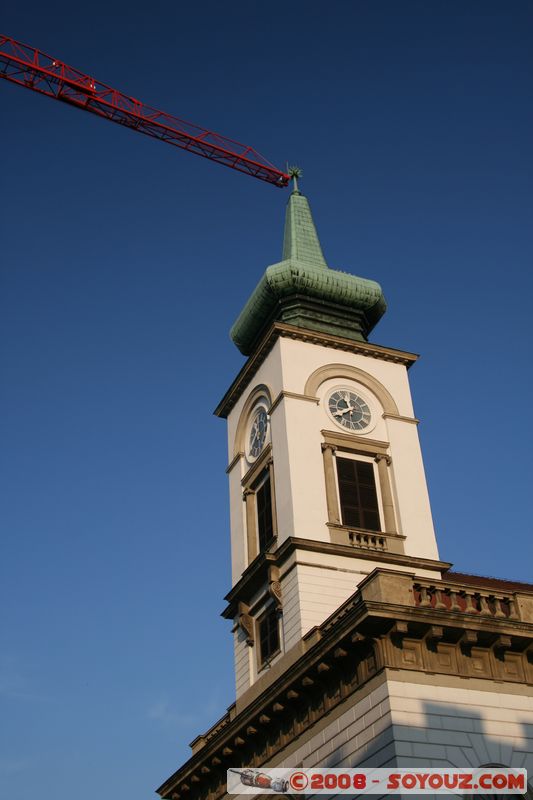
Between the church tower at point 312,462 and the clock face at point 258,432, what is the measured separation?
0.08 meters

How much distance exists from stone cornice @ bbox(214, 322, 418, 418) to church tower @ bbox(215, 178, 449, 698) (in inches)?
2.0

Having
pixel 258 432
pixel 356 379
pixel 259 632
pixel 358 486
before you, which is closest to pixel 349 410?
pixel 356 379

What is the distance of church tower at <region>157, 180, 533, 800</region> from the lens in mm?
23688

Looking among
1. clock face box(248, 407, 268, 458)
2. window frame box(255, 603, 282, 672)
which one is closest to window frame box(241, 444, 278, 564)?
clock face box(248, 407, 268, 458)

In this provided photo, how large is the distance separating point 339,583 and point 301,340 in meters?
10.6

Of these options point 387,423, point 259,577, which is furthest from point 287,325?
point 259,577

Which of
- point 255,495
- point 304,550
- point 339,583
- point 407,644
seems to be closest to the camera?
point 407,644

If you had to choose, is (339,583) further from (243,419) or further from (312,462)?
(243,419)

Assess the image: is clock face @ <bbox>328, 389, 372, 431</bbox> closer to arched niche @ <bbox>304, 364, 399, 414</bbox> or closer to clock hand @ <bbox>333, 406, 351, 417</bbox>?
clock hand @ <bbox>333, 406, 351, 417</bbox>

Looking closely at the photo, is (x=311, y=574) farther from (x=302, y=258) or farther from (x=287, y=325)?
(x=302, y=258)

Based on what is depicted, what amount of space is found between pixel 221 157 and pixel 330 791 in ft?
166

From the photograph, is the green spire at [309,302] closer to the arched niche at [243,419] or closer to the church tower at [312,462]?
the church tower at [312,462]

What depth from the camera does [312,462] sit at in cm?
3516

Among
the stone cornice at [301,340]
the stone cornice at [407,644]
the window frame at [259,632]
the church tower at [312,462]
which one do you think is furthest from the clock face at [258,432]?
the stone cornice at [407,644]
